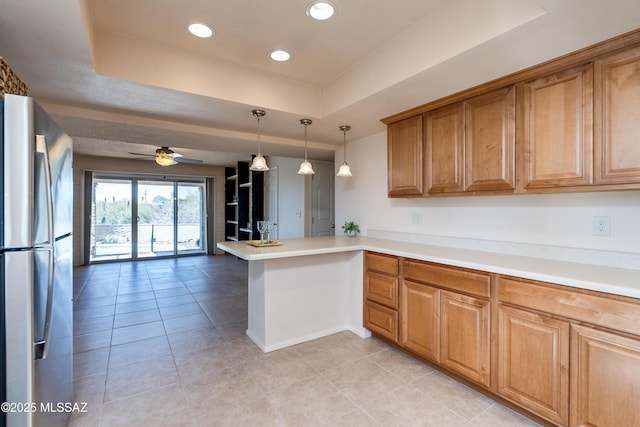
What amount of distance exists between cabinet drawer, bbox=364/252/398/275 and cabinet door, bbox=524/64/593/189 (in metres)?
1.16

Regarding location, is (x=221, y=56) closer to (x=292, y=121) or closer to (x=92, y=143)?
(x=292, y=121)

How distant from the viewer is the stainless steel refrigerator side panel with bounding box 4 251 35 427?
1.15 meters

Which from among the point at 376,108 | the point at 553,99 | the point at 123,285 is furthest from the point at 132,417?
the point at 123,285

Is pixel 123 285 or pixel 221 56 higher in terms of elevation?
pixel 221 56

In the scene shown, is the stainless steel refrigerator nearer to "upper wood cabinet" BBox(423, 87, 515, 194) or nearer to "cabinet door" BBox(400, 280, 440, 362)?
"cabinet door" BBox(400, 280, 440, 362)

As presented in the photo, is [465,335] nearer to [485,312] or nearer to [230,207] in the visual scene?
[485,312]

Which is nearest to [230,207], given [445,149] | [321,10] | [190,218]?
[190,218]

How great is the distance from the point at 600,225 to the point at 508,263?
59 cm

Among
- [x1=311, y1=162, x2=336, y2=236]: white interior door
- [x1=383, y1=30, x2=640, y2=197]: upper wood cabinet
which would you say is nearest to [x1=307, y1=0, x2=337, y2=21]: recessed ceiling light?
[x1=383, y1=30, x2=640, y2=197]: upper wood cabinet

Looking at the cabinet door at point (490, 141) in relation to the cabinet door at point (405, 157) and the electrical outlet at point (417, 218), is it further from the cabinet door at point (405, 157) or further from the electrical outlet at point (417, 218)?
the electrical outlet at point (417, 218)

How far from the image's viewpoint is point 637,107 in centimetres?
154

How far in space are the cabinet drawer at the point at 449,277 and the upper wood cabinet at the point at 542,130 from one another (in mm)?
635

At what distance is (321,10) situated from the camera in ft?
5.96

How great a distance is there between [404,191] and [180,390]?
96.2 inches
